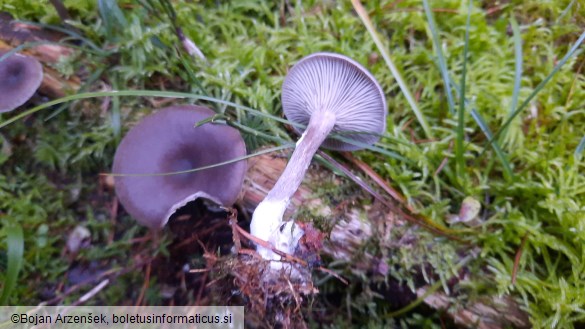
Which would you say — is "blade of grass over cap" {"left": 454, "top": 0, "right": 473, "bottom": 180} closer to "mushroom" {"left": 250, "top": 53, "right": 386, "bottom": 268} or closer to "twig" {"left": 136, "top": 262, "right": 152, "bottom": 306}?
"mushroom" {"left": 250, "top": 53, "right": 386, "bottom": 268}

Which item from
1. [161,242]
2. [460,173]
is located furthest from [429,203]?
[161,242]

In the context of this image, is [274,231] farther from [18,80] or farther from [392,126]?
[18,80]

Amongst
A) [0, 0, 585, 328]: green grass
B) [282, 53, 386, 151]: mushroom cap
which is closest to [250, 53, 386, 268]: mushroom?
[282, 53, 386, 151]: mushroom cap

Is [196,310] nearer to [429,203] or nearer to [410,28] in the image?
[429,203]

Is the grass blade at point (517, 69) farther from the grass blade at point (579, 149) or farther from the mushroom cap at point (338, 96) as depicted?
the mushroom cap at point (338, 96)

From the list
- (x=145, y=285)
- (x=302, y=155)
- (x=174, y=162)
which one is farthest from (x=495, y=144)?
(x=145, y=285)

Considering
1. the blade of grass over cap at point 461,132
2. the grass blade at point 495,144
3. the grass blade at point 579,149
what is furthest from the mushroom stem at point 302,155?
the grass blade at point 579,149
